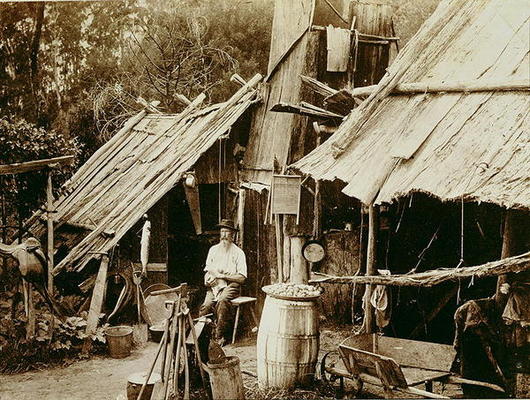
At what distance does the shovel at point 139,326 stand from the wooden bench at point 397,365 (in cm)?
380

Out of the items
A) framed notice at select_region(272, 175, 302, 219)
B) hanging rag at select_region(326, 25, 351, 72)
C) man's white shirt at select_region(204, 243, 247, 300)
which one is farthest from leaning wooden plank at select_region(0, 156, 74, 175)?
hanging rag at select_region(326, 25, 351, 72)

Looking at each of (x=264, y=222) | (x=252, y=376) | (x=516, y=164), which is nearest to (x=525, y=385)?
(x=516, y=164)

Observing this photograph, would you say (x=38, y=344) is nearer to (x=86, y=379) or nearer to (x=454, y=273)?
(x=86, y=379)

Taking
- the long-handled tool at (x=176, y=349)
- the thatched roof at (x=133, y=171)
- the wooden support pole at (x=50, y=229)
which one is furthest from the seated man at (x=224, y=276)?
the long-handled tool at (x=176, y=349)

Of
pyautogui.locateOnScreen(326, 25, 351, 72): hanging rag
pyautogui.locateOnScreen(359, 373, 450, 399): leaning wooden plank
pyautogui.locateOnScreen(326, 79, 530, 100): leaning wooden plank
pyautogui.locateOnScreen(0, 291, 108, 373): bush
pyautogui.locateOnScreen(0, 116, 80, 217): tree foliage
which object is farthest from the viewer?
pyautogui.locateOnScreen(326, 25, 351, 72): hanging rag

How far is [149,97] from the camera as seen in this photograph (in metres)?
17.7

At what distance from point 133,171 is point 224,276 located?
160 inches

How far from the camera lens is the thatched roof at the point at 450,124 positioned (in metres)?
5.84

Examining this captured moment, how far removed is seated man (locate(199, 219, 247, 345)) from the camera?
30.5 ft

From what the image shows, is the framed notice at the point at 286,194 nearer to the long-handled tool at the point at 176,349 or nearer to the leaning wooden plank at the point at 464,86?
the leaning wooden plank at the point at 464,86

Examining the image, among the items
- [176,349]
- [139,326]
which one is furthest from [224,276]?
[176,349]

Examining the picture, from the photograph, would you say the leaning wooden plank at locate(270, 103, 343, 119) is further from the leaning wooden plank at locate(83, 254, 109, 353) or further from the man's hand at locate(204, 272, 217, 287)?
the leaning wooden plank at locate(83, 254, 109, 353)

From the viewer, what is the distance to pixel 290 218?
942 cm

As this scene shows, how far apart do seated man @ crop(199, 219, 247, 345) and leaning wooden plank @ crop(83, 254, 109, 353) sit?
1632 millimetres
